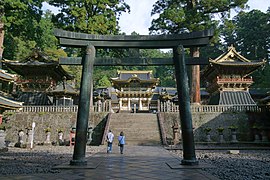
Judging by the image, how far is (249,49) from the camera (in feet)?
157

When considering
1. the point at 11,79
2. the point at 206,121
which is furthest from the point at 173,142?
the point at 11,79

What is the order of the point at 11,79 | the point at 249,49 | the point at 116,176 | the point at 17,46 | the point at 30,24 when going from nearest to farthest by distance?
1. the point at 116,176
2. the point at 11,79
3. the point at 30,24
4. the point at 17,46
5. the point at 249,49

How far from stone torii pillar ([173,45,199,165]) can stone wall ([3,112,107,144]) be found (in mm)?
14849

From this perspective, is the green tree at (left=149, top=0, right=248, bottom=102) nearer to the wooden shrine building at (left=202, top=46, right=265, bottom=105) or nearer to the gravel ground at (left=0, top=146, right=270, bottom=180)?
the wooden shrine building at (left=202, top=46, right=265, bottom=105)

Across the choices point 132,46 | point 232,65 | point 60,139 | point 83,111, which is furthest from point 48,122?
point 232,65

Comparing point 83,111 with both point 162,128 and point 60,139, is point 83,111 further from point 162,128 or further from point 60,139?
point 60,139

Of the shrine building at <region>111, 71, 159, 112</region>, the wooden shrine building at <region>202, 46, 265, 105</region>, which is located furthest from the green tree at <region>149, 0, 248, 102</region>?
the shrine building at <region>111, 71, 159, 112</region>

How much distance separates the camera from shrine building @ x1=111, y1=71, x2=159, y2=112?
126 feet

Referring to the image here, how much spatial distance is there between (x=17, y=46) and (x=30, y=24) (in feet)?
37.3

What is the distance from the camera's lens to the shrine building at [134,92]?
3831 cm

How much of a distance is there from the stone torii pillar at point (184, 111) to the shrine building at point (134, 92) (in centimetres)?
2923

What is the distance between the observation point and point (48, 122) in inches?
896

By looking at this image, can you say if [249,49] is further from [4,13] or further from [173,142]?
[4,13]

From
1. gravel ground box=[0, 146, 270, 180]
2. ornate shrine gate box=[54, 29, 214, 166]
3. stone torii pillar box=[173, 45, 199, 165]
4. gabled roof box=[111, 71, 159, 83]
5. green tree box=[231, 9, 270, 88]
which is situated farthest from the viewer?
green tree box=[231, 9, 270, 88]
